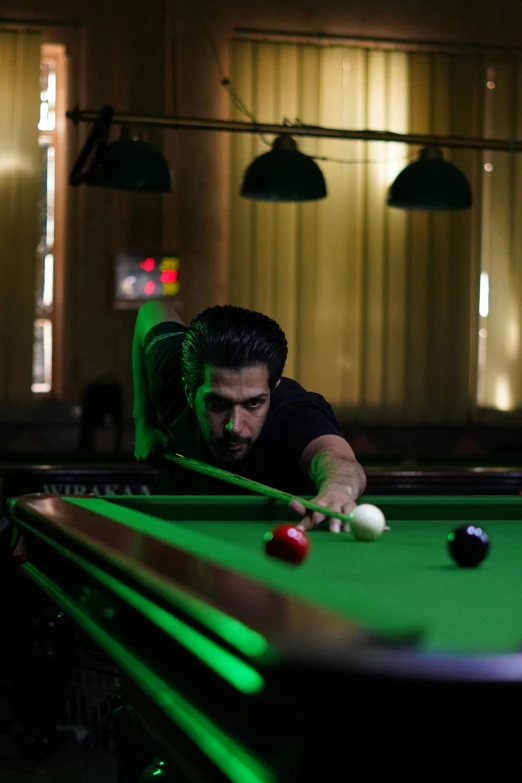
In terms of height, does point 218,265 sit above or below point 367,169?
below

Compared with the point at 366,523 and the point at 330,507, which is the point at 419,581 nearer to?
the point at 366,523

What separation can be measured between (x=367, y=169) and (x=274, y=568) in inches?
211

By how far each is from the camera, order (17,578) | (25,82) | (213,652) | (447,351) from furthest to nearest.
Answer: (447,351) < (25,82) < (17,578) < (213,652)

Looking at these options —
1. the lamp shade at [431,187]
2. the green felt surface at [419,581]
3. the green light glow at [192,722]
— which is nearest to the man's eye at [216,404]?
the green felt surface at [419,581]

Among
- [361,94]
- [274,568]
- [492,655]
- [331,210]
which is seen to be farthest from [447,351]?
[492,655]

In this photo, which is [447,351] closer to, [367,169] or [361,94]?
[367,169]

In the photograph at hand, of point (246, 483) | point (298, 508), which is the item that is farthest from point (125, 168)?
point (298, 508)

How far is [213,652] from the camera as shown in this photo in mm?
887

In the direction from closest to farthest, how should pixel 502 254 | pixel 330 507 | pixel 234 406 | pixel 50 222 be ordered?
pixel 330 507, pixel 234 406, pixel 50 222, pixel 502 254

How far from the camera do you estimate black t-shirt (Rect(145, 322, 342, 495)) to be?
249cm

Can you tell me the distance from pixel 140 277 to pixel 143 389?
3.02 metres

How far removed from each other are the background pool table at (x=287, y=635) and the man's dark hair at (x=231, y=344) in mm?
698

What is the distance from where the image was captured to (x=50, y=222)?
6.13 metres

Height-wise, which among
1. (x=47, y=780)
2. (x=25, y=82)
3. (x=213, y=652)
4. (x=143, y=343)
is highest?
(x=25, y=82)
